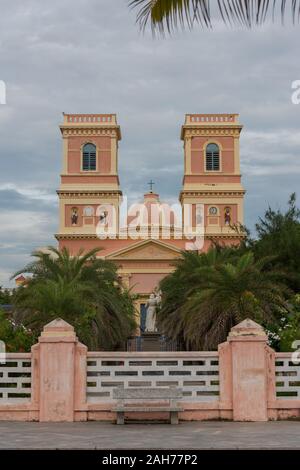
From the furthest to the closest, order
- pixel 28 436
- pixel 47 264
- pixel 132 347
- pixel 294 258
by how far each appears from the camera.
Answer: pixel 132 347
pixel 294 258
pixel 47 264
pixel 28 436

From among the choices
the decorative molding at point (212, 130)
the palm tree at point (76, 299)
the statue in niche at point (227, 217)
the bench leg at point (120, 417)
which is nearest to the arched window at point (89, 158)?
the decorative molding at point (212, 130)

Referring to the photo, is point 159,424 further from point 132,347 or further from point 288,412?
point 132,347

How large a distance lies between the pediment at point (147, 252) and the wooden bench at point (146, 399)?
48.1 meters

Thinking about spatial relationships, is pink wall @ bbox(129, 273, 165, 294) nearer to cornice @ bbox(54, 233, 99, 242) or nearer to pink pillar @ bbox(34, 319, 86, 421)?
cornice @ bbox(54, 233, 99, 242)

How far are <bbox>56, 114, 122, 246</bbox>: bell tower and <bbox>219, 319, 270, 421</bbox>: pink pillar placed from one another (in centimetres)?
5051

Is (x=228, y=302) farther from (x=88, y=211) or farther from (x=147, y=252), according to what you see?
(x=88, y=211)

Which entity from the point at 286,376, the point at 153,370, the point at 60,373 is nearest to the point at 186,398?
the point at 153,370

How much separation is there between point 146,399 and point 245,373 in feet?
6.06

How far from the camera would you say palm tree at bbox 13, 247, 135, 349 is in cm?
2238

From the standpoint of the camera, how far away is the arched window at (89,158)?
65688mm

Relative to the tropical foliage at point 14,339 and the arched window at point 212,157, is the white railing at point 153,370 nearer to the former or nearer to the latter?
the tropical foliage at point 14,339

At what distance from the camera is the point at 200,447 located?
10258 millimetres

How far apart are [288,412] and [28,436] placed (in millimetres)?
4882
